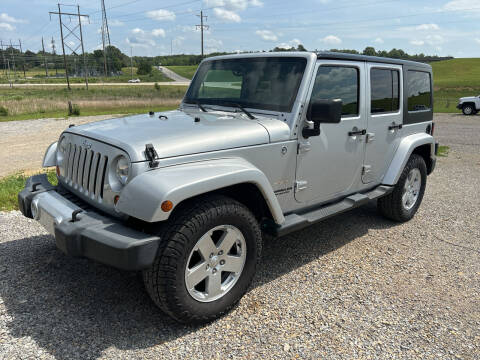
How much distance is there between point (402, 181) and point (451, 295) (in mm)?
1742

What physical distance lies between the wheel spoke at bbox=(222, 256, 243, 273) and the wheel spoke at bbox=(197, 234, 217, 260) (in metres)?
0.18

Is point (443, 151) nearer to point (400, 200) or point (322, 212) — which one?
point (400, 200)

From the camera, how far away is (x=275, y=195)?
10.6 feet

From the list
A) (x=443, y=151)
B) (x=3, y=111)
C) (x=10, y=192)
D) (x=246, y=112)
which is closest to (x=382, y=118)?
(x=246, y=112)

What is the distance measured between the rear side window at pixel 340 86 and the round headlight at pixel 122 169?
5.83ft

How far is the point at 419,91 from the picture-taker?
5090 mm

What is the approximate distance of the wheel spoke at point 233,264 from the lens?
2.91 meters

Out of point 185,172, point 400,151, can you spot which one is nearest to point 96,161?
point 185,172

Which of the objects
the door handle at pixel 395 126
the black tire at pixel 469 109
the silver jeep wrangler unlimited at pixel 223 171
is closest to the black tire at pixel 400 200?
the silver jeep wrangler unlimited at pixel 223 171

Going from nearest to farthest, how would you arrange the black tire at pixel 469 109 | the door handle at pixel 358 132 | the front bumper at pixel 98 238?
the front bumper at pixel 98 238 < the door handle at pixel 358 132 < the black tire at pixel 469 109

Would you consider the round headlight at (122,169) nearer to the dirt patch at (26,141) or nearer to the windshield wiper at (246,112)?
the windshield wiper at (246,112)

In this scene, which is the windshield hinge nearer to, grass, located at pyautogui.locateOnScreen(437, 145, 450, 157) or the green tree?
grass, located at pyautogui.locateOnScreen(437, 145, 450, 157)

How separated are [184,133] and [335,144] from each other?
161 centimetres

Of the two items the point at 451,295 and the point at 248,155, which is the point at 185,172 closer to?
the point at 248,155
